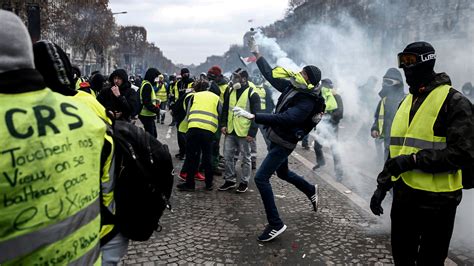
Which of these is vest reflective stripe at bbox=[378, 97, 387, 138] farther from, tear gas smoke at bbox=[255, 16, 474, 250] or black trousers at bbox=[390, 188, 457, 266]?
black trousers at bbox=[390, 188, 457, 266]

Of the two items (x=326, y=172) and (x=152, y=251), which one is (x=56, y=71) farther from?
(x=326, y=172)

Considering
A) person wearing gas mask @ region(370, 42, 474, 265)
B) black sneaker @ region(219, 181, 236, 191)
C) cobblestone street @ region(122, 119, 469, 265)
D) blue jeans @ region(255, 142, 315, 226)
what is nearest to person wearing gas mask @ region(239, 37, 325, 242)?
blue jeans @ region(255, 142, 315, 226)

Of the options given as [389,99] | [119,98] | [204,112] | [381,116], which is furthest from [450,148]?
[204,112]

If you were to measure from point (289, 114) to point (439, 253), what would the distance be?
2.04m

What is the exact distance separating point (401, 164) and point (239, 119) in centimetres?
402

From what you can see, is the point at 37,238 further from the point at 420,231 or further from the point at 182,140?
the point at 182,140

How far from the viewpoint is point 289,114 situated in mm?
4352

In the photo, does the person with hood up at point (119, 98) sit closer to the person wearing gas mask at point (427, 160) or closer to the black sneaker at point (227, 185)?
the black sneaker at point (227, 185)

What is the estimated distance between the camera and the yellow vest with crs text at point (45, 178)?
1.35 m

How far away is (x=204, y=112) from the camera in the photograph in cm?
653

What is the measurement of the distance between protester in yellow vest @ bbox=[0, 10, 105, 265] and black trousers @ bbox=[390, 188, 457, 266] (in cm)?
215

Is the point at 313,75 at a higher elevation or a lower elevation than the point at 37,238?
higher

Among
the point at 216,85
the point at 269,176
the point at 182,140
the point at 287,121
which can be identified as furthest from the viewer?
the point at 182,140

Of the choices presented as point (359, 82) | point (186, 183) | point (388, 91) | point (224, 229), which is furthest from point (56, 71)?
point (359, 82)
